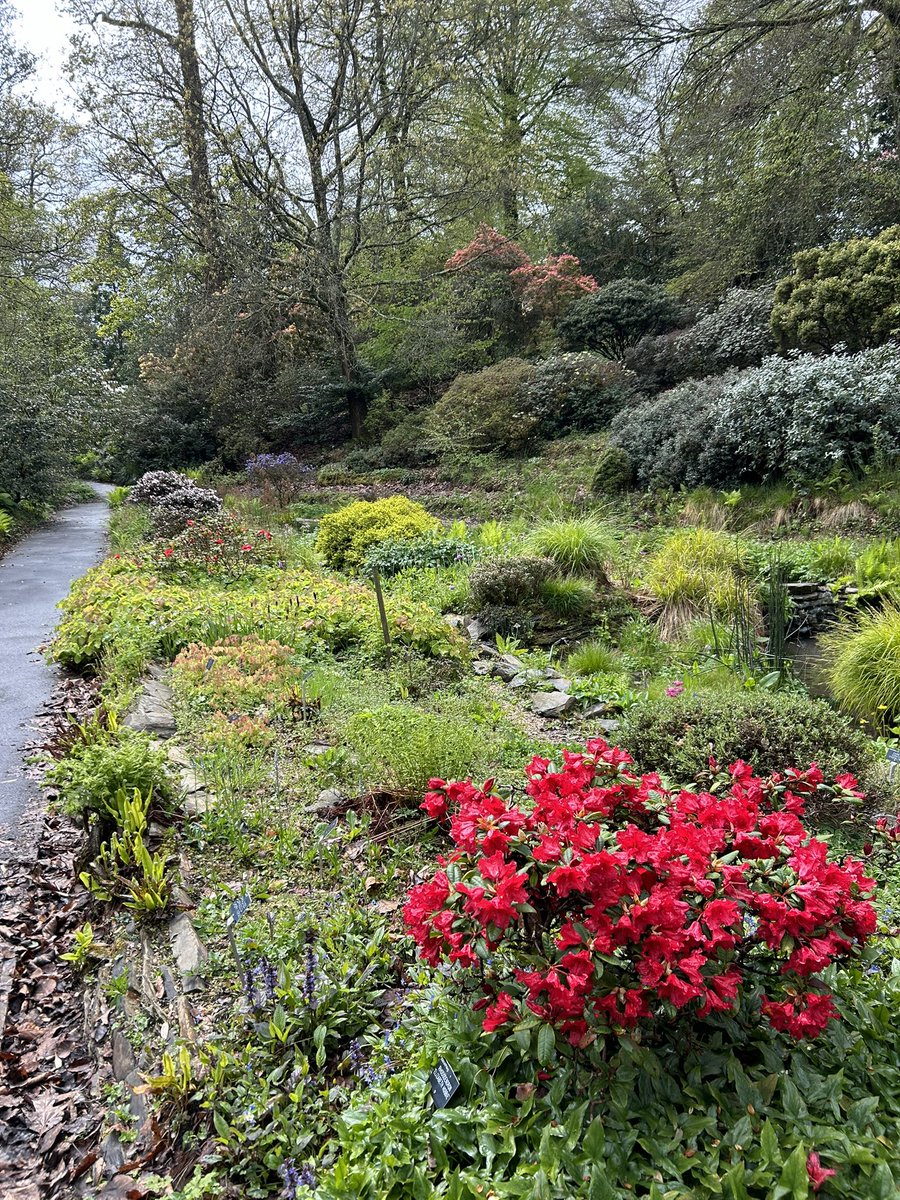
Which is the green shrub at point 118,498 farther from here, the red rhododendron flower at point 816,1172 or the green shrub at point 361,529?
the red rhododendron flower at point 816,1172

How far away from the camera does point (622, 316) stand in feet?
49.1

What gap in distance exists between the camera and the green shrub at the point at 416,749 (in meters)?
3.15

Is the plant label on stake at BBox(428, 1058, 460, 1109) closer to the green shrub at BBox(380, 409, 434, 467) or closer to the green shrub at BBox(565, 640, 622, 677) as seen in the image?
the green shrub at BBox(565, 640, 622, 677)

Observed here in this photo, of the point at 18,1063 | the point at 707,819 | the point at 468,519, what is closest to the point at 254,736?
the point at 18,1063

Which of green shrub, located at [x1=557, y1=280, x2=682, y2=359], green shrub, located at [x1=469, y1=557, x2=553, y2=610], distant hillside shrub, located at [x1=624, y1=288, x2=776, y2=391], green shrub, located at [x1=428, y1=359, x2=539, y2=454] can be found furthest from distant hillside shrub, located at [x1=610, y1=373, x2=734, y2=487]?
green shrub, located at [x1=557, y1=280, x2=682, y2=359]

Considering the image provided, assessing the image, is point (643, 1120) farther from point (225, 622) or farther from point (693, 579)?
point (693, 579)

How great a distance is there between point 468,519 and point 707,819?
8443 millimetres

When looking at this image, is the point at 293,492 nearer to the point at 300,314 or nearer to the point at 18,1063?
the point at 300,314

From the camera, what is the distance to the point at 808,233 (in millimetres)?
11656

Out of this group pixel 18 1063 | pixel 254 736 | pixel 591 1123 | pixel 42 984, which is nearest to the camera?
pixel 591 1123

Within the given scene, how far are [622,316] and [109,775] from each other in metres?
14.6

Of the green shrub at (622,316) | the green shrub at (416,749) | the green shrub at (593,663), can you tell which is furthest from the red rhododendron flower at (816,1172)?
the green shrub at (622,316)

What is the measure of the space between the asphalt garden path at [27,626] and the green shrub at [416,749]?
168 cm

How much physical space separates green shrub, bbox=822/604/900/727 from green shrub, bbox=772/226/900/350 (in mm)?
6080
